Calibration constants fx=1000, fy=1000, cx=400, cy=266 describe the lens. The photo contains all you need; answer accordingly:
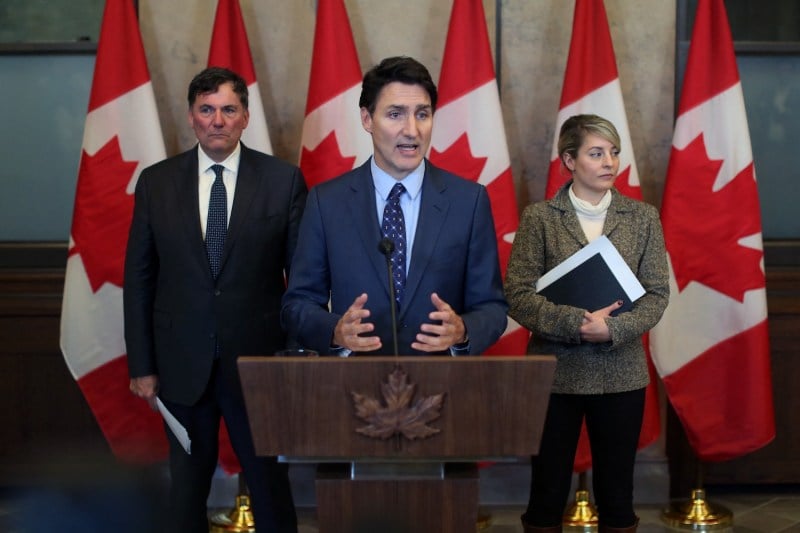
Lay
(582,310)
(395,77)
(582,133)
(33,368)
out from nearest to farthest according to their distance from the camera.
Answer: (395,77), (582,310), (582,133), (33,368)

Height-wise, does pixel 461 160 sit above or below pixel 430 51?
below

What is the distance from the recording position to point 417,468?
1915 mm

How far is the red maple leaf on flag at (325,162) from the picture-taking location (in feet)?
12.2

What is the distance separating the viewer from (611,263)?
2.82m

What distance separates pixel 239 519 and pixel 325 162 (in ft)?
4.65

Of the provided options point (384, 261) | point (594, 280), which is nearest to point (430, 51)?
point (594, 280)

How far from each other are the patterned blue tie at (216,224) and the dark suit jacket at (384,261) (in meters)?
0.66

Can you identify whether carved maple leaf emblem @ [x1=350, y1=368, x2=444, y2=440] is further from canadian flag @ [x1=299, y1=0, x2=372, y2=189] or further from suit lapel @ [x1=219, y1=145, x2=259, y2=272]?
canadian flag @ [x1=299, y1=0, x2=372, y2=189]

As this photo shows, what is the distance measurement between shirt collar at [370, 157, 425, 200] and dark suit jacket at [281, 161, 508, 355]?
0.02m

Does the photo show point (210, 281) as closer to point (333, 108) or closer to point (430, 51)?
point (333, 108)

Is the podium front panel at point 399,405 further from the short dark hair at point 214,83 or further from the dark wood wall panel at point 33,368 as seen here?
the dark wood wall panel at point 33,368

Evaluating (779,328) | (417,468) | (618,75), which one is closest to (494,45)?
(618,75)

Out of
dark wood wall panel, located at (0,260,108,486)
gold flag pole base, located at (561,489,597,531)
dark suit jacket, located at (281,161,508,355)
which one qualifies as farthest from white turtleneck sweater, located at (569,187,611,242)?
dark wood wall panel, located at (0,260,108,486)

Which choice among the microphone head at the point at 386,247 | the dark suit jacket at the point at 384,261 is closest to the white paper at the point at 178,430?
the dark suit jacket at the point at 384,261
